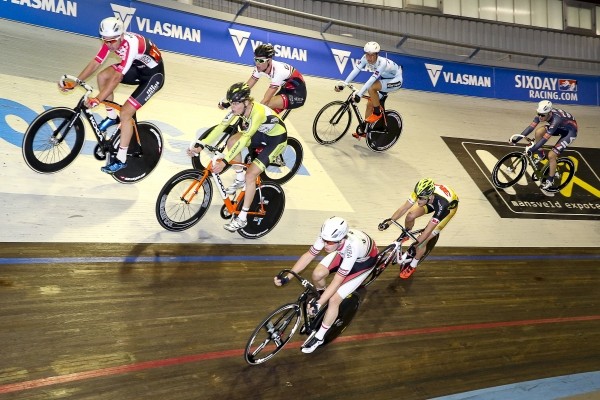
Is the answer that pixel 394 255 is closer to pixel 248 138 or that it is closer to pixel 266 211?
pixel 266 211

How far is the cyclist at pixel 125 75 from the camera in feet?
21.6

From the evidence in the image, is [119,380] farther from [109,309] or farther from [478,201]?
[478,201]

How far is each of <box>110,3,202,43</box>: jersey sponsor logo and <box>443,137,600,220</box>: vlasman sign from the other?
15.9ft

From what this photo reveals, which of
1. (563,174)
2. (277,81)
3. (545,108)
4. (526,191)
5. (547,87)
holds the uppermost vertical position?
(547,87)

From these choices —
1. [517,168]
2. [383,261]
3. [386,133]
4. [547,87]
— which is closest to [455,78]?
[547,87]

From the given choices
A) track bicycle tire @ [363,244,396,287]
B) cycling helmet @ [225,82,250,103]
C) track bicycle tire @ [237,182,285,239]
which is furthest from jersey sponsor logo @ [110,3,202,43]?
track bicycle tire @ [363,244,396,287]

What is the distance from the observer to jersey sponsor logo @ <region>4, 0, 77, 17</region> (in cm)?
970

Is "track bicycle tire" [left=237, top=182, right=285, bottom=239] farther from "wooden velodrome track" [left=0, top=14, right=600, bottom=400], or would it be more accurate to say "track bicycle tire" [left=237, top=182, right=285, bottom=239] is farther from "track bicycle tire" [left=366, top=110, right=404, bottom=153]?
"track bicycle tire" [left=366, top=110, right=404, bottom=153]

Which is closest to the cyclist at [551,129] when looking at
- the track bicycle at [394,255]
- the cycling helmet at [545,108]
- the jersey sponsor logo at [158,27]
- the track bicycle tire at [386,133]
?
the cycling helmet at [545,108]

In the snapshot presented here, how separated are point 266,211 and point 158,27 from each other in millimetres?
4608

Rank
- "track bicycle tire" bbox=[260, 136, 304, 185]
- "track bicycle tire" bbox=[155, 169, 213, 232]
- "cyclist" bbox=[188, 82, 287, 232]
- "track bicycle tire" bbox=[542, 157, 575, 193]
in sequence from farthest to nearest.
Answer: "track bicycle tire" bbox=[542, 157, 575, 193]
"track bicycle tire" bbox=[260, 136, 304, 185]
"track bicycle tire" bbox=[155, 169, 213, 232]
"cyclist" bbox=[188, 82, 287, 232]

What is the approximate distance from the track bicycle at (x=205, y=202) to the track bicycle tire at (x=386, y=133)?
3346mm

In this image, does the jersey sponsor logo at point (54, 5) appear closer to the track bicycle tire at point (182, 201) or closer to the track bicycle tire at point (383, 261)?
the track bicycle tire at point (182, 201)

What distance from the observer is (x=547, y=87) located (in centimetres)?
1506
